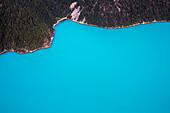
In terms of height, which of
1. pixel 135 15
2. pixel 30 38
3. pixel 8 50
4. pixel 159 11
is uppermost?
pixel 159 11

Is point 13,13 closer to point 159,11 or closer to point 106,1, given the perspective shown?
point 106,1

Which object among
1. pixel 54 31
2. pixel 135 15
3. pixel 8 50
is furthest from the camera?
pixel 135 15

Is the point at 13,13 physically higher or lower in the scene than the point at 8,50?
higher

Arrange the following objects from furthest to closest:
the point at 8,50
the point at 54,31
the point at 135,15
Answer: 1. the point at 135,15
2. the point at 54,31
3. the point at 8,50

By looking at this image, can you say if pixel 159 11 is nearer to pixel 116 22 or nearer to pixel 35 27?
pixel 116 22

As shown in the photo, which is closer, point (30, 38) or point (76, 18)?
point (30, 38)

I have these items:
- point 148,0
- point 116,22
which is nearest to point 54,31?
point 116,22
